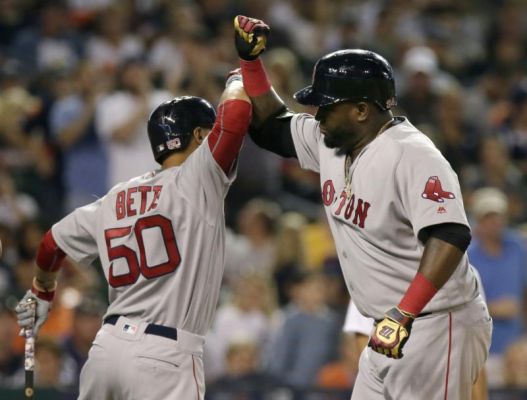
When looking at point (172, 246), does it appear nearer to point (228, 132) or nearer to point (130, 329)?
point (130, 329)

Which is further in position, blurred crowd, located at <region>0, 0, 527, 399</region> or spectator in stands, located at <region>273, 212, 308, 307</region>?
spectator in stands, located at <region>273, 212, 308, 307</region>

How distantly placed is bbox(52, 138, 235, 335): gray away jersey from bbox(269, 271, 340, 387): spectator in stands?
11.3ft

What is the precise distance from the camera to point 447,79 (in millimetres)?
12375

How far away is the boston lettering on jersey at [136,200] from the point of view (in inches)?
202

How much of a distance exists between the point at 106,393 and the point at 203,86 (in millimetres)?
5539

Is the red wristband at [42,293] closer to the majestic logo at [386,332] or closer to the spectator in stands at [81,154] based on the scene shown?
the majestic logo at [386,332]

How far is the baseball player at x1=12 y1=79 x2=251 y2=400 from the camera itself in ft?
16.4

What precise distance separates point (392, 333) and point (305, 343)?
166 inches

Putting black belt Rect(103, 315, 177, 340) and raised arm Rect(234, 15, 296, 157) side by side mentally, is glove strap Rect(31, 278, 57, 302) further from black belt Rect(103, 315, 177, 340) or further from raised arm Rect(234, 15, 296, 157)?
raised arm Rect(234, 15, 296, 157)

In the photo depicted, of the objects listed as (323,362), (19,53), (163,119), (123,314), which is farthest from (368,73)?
(19,53)

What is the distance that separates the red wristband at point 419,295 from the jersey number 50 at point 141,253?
3.48ft

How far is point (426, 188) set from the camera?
460cm

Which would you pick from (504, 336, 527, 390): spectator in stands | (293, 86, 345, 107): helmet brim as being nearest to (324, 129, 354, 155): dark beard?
(293, 86, 345, 107): helmet brim

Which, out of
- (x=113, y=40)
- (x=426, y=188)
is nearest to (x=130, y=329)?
(x=426, y=188)
